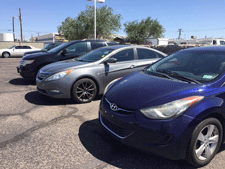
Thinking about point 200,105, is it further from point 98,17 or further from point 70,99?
point 98,17

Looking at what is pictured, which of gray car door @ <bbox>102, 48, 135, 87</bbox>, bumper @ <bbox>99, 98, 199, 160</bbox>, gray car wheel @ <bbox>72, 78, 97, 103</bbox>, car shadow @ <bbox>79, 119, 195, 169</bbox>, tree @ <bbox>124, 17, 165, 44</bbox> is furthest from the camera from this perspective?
tree @ <bbox>124, 17, 165, 44</bbox>

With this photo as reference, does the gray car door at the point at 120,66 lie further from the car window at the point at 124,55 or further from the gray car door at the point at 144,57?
the gray car door at the point at 144,57

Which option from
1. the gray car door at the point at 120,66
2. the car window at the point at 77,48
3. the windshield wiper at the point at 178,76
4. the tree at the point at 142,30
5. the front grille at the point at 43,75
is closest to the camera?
the windshield wiper at the point at 178,76

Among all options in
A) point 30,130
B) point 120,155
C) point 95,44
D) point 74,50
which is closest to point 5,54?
point 74,50

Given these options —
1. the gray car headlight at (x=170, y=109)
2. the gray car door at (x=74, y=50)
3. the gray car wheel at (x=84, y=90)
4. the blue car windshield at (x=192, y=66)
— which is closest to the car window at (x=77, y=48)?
the gray car door at (x=74, y=50)

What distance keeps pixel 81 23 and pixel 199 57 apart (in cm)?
3173

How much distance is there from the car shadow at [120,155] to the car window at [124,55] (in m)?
2.65

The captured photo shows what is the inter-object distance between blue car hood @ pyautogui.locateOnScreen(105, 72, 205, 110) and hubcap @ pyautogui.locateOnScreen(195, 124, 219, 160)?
483 mm

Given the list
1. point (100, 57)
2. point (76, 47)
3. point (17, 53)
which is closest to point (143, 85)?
point (100, 57)

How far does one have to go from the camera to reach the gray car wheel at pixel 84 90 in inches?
195

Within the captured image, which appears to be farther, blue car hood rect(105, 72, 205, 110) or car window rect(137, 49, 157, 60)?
car window rect(137, 49, 157, 60)

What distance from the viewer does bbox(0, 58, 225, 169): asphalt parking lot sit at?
2605 mm

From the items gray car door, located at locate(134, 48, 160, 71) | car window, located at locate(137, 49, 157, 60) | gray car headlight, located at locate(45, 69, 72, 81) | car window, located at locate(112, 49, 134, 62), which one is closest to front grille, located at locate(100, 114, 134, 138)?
gray car headlight, located at locate(45, 69, 72, 81)

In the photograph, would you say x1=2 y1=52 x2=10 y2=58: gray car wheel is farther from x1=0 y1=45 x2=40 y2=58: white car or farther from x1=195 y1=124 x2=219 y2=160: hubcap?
x1=195 y1=124 x2=219 y2=160: hubcap
